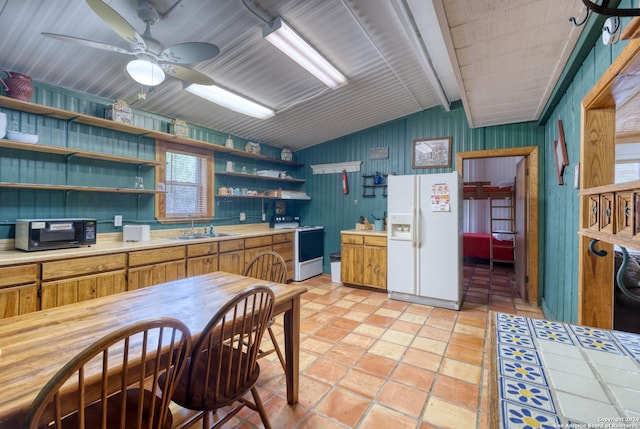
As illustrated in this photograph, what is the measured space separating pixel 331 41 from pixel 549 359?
287 centimetres

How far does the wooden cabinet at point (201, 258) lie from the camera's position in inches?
134

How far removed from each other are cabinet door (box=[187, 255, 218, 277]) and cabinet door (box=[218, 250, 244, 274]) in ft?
0.32

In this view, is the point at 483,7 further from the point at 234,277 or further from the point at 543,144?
the point at 543,144

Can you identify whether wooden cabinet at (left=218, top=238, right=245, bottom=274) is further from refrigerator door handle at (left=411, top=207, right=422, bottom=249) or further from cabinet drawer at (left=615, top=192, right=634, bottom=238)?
cabinet drawer at (left=615, top=192, right=634, bottom=238)

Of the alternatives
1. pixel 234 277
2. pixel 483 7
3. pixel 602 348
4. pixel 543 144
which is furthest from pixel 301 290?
pixel 543 144

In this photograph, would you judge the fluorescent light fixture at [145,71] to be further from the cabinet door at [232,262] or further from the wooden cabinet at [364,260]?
the wooden cabinet at [364,260]

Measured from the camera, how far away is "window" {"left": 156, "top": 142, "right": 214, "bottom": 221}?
146 inches

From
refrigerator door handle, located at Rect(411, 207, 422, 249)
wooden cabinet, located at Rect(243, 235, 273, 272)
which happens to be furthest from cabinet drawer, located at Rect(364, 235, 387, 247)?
wooden cabinet, located at Rect(243, 235, 273, 272)

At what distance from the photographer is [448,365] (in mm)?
2297

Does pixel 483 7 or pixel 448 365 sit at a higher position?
pixel 483 7

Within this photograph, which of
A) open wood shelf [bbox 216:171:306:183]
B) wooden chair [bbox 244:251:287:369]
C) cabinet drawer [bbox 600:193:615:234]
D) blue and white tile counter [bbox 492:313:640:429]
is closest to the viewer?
blue and white tile counter [bbox 492:313:640:429]

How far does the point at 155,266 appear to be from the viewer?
10.1ft

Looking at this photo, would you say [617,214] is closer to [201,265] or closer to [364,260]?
[364,260]

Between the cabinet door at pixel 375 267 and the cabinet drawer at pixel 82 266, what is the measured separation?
10.3 feet
